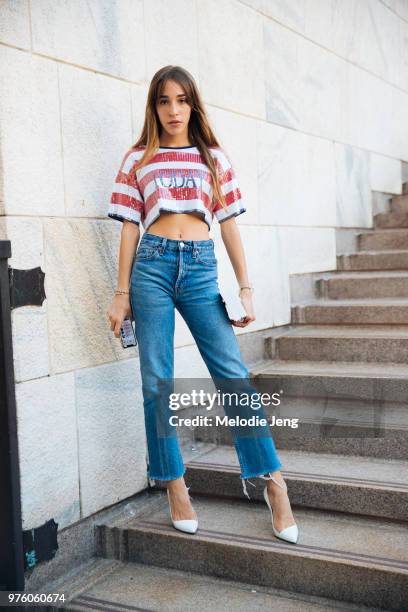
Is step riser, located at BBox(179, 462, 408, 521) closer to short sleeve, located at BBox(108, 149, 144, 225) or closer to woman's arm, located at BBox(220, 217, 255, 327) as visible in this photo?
woman's arm, located at BBox(220, 217, 255, 327)

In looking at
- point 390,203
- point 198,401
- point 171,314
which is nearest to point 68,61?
point 171,314

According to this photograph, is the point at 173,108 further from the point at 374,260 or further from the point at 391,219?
the point at 391,219

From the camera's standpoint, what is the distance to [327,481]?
3.23 meters

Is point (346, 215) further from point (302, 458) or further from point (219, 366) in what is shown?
point (219, 366)

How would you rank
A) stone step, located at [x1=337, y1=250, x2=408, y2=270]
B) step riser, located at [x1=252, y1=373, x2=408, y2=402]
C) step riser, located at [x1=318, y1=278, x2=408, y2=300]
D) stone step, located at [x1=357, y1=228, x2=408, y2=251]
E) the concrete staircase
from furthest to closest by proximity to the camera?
stone step, located at [x1=357, y1=228, x2=408, y2=251], stone step, located at [x1=337, y1=250, x2=408, y2=270], step riser, located at [x1=318, y1=278, x2=408, y2=300], step riser, located at [x1=252, y1=373, x2=408, y2=402], the concrete staircase

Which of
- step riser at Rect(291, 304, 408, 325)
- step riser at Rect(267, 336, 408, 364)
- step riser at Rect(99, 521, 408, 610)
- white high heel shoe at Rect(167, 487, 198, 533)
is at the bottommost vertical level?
step riser at Rect(99, 521, 408, 610)

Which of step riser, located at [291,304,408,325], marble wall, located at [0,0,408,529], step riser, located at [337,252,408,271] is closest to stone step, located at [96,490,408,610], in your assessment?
marble wall, located at [0,0,408,529]

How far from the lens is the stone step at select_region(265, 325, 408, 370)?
420 cm

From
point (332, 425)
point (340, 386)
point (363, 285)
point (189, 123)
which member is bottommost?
point (332, 425)

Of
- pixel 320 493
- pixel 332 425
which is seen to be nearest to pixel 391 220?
pixel 332 425

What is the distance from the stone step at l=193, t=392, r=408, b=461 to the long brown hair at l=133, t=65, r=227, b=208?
1.39m

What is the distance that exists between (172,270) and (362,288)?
8.27ft

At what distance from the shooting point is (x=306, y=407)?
13.1 feet

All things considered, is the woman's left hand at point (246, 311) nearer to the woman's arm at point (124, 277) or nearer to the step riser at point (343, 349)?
the woman's arm at point (124, 277)
